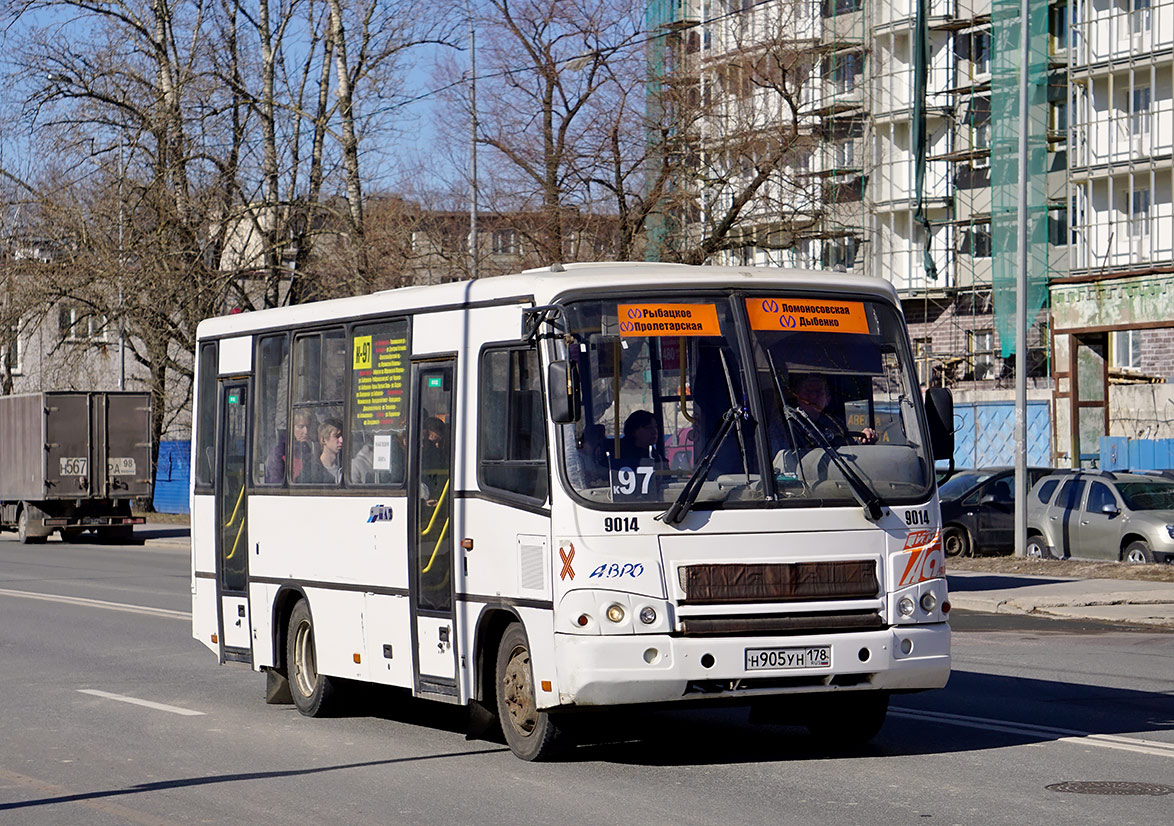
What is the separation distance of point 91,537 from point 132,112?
11.4 meters

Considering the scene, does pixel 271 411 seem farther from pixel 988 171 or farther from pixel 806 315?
pixel 988 171

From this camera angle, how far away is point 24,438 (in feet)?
134

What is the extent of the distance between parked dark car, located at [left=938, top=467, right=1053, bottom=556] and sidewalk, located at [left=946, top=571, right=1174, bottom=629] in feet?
16.9

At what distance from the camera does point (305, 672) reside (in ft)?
40.1

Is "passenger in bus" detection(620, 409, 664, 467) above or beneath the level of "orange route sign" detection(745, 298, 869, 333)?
beneath

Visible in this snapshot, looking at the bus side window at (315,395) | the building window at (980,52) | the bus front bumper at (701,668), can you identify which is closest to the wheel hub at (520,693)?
the bus front bumper at (701,668)

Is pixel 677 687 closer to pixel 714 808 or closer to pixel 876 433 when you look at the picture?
pixel 714 808

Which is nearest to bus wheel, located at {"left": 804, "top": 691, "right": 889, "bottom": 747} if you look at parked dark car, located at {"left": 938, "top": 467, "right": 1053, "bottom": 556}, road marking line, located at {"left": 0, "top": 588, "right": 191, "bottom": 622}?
road marking line, located at {"left": 0, "top": 588, "right": 191, "bottom": 622}

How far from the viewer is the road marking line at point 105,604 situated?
66.5 feet

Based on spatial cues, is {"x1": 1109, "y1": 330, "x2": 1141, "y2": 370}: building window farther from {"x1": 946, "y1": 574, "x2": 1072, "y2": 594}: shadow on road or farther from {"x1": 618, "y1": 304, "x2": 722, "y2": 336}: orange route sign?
{"x1": 618, "y1": 304, "x2": 722, "y2": 336}: orange route sign

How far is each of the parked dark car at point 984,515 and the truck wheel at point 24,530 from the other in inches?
876

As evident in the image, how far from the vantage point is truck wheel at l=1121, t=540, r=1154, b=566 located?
1011 inches

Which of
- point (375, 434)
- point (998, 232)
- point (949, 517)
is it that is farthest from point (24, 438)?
point (375, 434)

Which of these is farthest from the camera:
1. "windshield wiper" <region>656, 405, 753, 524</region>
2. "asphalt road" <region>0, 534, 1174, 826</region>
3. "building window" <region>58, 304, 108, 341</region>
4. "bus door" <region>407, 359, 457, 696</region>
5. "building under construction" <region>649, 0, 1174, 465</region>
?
"building window" <region>58, 304, 108, 341</region>
